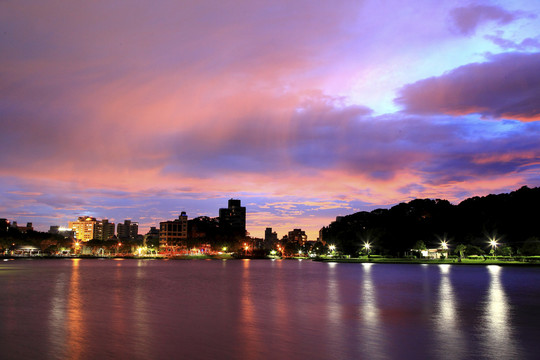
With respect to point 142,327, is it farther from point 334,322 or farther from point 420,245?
point 420,245

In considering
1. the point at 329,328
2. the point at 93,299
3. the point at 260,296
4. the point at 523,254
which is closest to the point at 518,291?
the point at 260,296

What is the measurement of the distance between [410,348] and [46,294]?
41021 millimetres

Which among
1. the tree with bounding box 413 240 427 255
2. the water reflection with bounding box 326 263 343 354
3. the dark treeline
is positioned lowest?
the water reflection with bounding box 326 263 343 354

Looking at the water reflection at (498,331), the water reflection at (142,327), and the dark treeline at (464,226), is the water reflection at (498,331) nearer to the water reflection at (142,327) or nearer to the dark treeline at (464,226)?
the water reflection at (142,327)

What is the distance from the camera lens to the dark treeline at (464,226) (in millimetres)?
120000

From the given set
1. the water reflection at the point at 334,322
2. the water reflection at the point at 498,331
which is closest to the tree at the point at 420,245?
the water reflection at the point at 498,331

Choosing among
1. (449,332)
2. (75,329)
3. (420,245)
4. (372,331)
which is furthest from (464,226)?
(75,329)

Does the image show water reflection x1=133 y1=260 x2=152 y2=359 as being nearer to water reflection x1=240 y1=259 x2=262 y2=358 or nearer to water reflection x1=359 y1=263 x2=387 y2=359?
water reflection x1=240 y1=259 x2=262 y2=358

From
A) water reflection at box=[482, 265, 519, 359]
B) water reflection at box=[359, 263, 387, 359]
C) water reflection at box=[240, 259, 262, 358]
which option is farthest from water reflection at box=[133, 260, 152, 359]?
water reflection at box=[482, 265, 519, 359]

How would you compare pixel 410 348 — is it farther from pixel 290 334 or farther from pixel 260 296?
pixel 260 296

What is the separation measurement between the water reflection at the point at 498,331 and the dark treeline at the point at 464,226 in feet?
288

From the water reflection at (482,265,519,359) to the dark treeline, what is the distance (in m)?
87.9

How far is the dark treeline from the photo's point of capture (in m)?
120

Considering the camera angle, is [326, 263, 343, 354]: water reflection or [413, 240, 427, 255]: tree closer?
[326, 263, 343, 354]: water reflection
